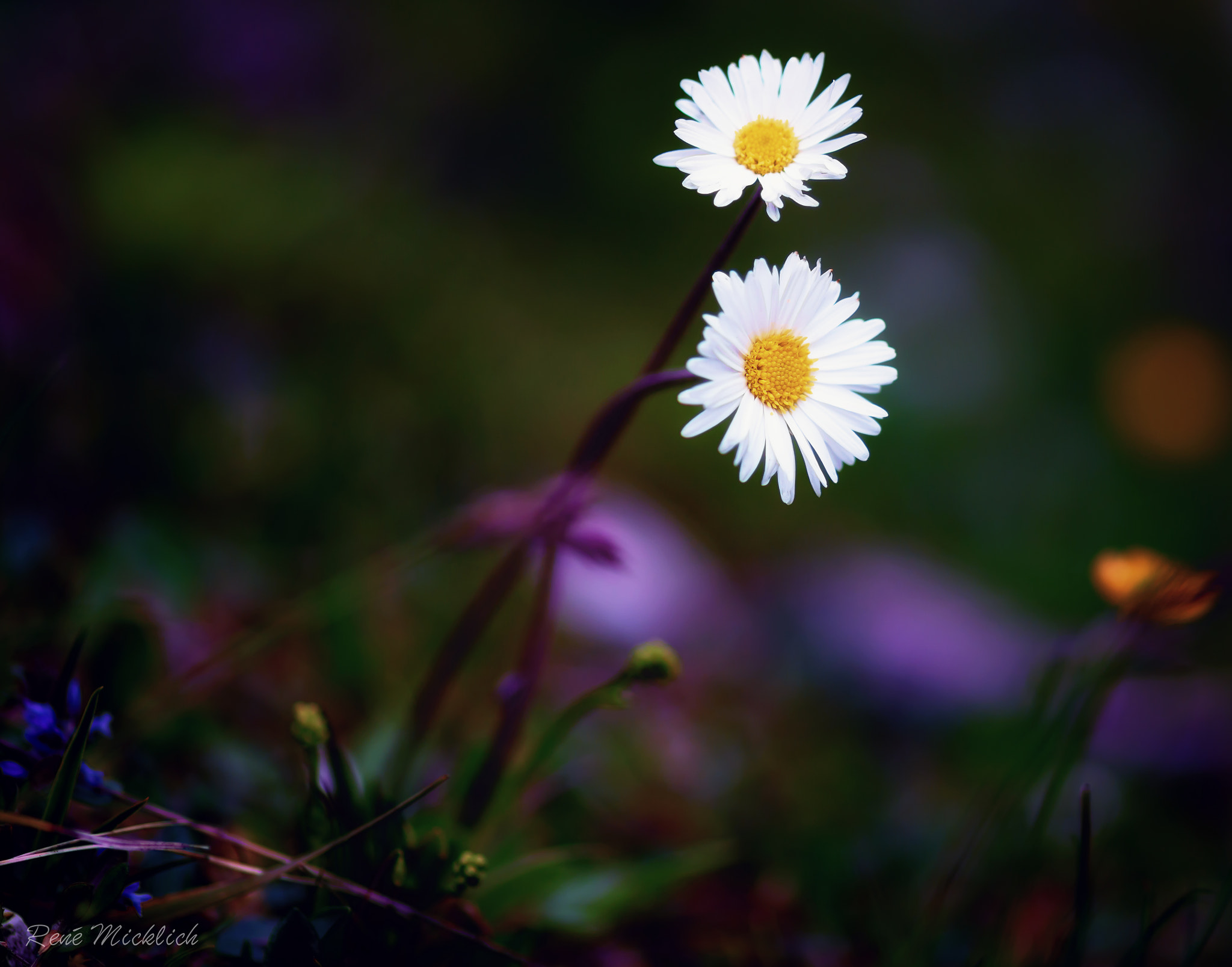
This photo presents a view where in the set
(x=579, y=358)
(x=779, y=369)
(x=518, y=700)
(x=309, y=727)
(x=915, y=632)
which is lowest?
(x=309, y=727)

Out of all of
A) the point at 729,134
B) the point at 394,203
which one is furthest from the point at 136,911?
the point at 394,203

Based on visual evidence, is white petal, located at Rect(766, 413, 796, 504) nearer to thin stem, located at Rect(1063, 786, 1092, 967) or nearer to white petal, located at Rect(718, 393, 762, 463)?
white petal, located at Rect(718, 393, 762, 463)

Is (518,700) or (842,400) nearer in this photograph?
(842,400)

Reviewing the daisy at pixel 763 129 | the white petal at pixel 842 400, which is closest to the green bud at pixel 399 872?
the white petal at pixel 842 400

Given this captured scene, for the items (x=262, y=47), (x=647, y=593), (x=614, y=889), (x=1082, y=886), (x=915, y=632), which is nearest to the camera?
(x=1082, y=886)

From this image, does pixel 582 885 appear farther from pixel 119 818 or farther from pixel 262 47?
pixel 262 47

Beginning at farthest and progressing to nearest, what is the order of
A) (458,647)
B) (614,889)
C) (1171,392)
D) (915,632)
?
(1171,392), (915,632), (614,889), (458,647)

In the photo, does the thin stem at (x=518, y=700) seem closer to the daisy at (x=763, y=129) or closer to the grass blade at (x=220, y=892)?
the grass blade at (x=220, y=892)

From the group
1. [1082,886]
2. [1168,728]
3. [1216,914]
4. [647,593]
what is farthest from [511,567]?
[1168,728]
